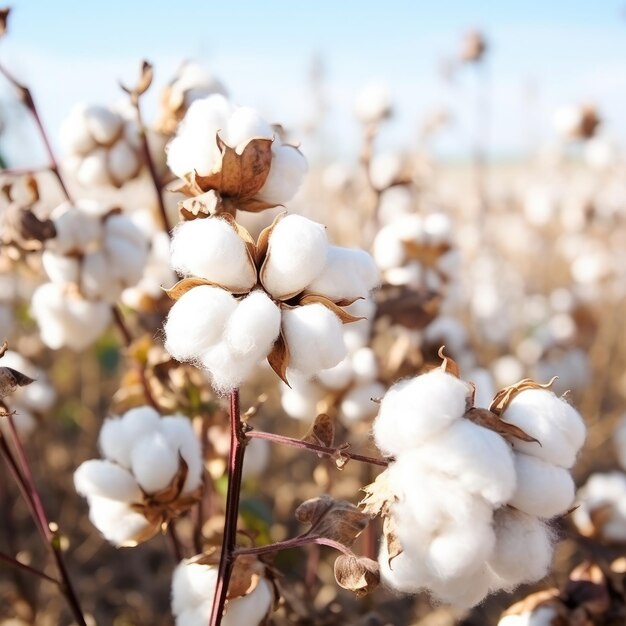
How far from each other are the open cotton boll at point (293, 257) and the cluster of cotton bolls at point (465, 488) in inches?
6.5

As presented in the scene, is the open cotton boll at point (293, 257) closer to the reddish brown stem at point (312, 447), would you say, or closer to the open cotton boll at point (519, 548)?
the reddish brown stem at point (312, 447)

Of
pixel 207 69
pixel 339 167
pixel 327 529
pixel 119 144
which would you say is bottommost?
pixel 339 167

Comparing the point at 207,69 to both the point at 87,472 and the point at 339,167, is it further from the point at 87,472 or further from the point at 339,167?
the point at 339,167

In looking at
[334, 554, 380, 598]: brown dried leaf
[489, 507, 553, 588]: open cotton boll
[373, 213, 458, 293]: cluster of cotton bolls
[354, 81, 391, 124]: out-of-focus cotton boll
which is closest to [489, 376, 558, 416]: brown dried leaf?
[489, 507, 553, 588]: open cotton boll

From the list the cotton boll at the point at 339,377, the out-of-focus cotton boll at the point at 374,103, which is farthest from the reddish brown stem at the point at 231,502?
the out-of-focus cotton boll at the point at 374,103

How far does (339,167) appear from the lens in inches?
206

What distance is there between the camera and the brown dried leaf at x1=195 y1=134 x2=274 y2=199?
969 millimetres

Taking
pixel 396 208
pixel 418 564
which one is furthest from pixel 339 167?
pixel 418 564

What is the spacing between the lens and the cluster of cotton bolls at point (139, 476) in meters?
1.12

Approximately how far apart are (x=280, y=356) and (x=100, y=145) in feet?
2.92

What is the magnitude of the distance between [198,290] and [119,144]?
2.70 feet

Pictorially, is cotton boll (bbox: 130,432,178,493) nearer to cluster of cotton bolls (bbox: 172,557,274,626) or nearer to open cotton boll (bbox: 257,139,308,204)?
cluster of cotton bolls (bbox: 172,557,274,626)

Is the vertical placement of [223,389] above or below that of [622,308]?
above

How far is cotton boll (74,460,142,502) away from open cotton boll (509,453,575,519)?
60 cm
